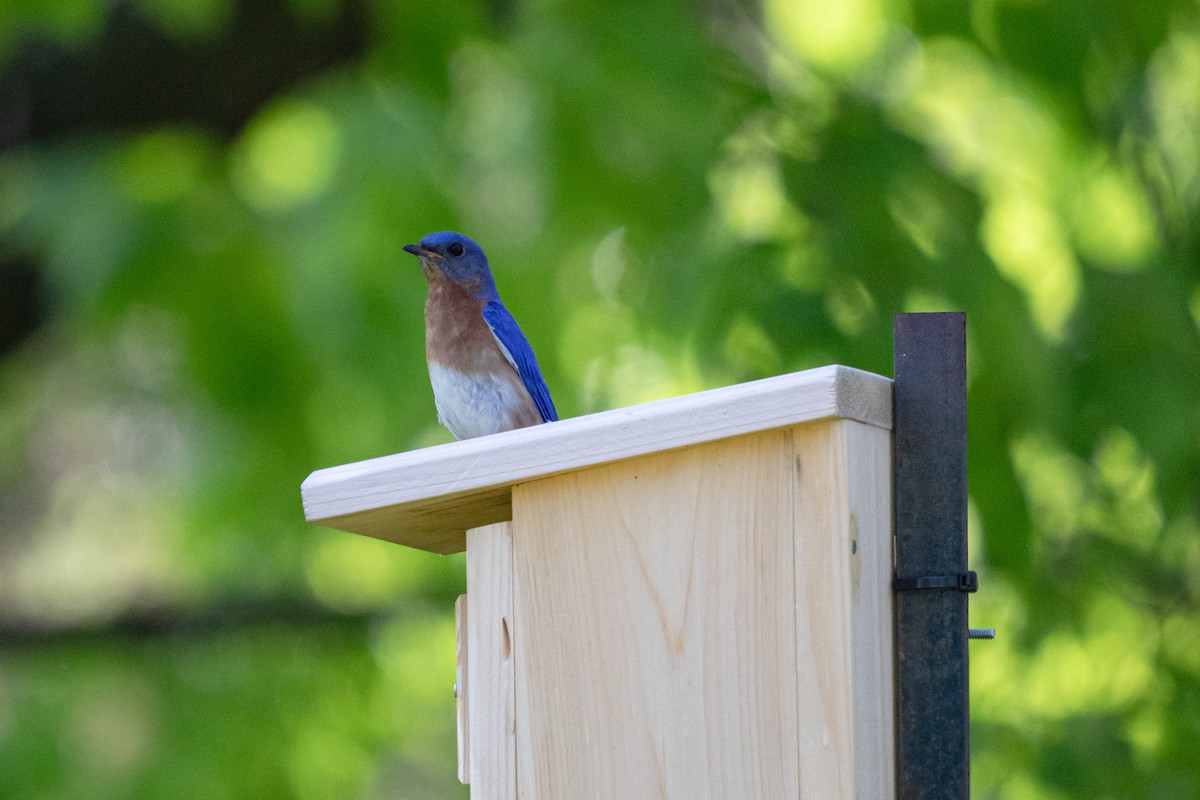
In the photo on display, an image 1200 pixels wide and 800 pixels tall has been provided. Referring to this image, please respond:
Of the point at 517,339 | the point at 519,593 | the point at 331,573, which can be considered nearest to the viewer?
the point at 519,593

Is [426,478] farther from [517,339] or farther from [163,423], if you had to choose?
[163,423]

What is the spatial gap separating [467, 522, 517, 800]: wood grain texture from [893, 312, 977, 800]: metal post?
60 cm

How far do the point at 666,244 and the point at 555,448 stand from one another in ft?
6.23

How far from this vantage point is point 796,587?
2.11 meters

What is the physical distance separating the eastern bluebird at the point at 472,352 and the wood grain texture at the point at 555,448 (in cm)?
90

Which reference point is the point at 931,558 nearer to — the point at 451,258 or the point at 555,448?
the point at 555,448

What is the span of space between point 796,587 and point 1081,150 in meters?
2.84

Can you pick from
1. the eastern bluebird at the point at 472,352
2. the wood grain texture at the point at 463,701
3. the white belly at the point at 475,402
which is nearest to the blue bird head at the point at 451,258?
the eastern bluebird at the point at 472,352

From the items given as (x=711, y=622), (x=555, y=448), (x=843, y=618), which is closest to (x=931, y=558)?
(x=843, y=618)

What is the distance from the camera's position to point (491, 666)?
233 centimetres

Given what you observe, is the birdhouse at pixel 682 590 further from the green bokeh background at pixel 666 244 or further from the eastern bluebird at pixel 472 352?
the green bokeh background at pixel 666 244

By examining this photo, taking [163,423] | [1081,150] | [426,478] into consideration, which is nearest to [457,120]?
[1081,150]

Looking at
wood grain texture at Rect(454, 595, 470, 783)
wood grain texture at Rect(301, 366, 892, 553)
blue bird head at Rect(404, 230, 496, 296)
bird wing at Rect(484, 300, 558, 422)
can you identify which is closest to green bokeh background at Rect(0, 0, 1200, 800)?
blue bird head at Rect(404, 230, 496, 296)

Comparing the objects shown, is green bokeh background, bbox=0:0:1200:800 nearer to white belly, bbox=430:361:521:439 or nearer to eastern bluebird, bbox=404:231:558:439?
eastern bluebird, bbox=404:231:558:439
